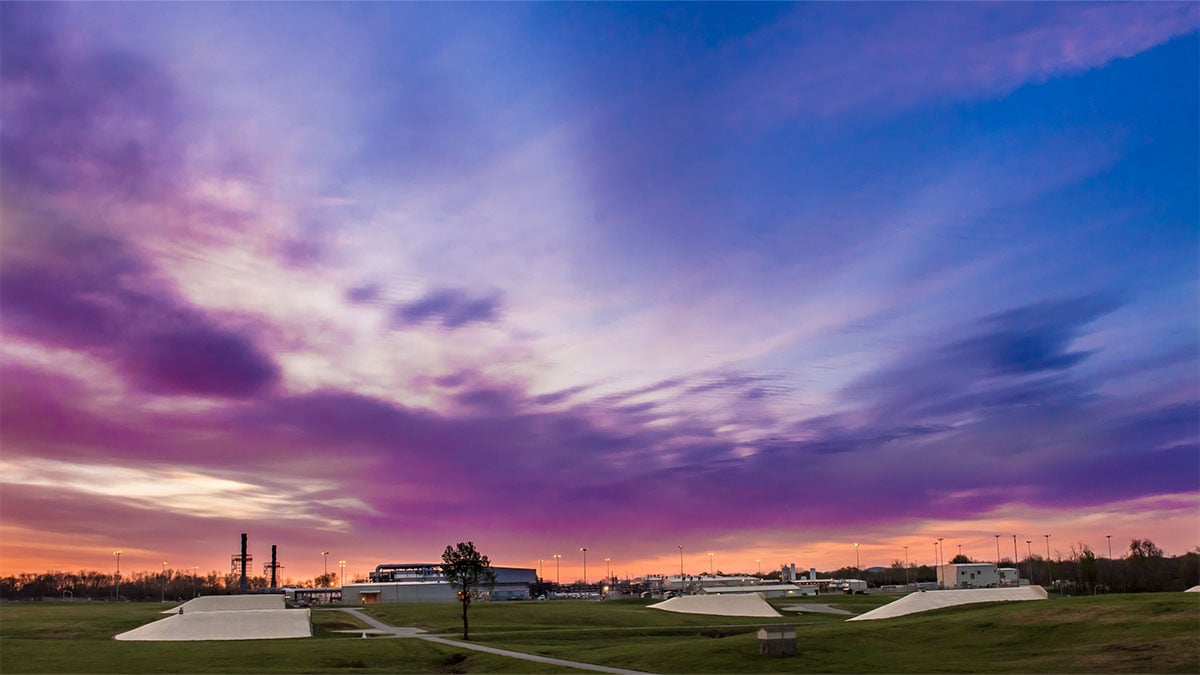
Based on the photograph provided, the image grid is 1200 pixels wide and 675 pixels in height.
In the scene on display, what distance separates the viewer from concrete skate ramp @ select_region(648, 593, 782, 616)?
154375mm

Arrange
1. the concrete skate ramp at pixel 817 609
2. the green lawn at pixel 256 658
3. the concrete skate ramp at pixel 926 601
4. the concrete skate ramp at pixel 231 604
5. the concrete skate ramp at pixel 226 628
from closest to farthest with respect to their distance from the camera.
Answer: the green lawn at pixel 256 658, the concrete skate ramp at pixel 226 628, the concrete skate ramp at pixel 926 601, the concrete skate ramp at pixel 231 604, the concrete skate ramp at pixel 817 609

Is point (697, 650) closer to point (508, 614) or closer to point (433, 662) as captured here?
point (433, 662)

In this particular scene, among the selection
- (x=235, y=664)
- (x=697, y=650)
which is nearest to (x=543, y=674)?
(x=697, y=650)

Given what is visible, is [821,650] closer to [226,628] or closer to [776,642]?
[776,642]

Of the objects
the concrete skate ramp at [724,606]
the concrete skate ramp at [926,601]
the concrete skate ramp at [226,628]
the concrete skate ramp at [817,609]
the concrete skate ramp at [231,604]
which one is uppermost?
the concrete skate ramp at [226,628]

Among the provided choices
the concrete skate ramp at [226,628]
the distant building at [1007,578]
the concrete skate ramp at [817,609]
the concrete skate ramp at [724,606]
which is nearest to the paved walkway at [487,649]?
the concrete skate ramp at [226,628]

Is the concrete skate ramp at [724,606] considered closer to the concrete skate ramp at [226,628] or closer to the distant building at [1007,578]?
the distant building at [1007,578]

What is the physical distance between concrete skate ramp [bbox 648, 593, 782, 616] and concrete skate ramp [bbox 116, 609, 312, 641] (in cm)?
6904

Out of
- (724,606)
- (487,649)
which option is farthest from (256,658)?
(724,606)

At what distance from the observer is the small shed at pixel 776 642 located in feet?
229

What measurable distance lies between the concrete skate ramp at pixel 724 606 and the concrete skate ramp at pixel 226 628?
2718 inches

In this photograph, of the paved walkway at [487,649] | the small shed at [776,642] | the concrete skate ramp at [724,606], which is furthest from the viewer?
the concrete skate ramp at [724,606]

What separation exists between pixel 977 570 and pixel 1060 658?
132513 millimetres

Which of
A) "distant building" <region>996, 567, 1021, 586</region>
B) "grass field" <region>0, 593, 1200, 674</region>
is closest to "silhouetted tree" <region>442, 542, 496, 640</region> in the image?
"grass field" <region>0, 593, 1200, 674</region>
